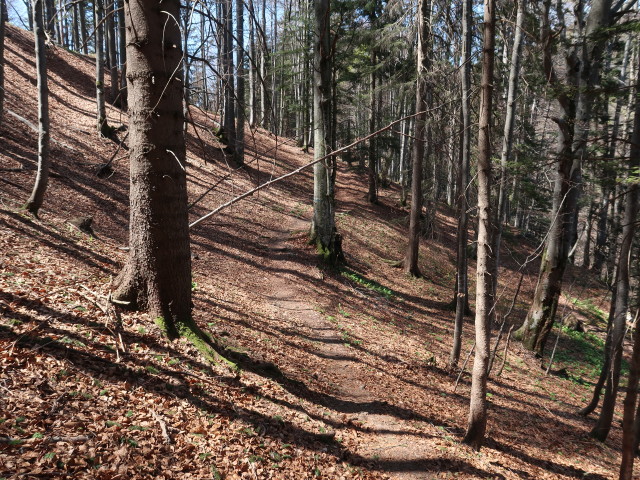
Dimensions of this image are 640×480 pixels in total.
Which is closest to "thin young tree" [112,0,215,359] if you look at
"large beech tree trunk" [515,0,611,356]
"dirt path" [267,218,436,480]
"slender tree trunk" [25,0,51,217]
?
"dirt path" [267,218,436,480]

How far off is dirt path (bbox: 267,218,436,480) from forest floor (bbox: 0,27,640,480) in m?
0.03

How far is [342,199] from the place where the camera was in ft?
72.5

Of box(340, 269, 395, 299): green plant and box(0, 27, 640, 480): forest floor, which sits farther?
box(340, 269, 395, 299): green plant

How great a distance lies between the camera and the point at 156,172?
438 centimetres

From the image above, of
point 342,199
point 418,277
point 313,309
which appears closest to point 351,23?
point 342,199

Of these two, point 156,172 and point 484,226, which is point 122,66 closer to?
point 156,172

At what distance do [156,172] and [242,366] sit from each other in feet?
8.87

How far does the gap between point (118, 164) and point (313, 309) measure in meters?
8.78

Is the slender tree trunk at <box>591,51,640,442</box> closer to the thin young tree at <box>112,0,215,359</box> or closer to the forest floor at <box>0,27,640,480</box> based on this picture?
the forest floor at <box>0,27,640,480</box>

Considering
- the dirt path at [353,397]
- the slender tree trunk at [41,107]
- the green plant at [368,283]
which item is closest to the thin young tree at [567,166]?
the green plant at [368,283]

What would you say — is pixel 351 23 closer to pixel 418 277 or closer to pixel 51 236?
pixel 418 277

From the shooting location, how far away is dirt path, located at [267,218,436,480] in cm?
495

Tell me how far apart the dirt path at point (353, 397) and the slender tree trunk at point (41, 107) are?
202 inches

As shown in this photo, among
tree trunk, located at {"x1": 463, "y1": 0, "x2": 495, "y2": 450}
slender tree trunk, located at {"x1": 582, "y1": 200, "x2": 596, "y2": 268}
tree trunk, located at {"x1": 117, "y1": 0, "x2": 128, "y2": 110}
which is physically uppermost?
tree trunk, located at {"x1": 117, "y1": 0, "x2": 128, "y2": 110}
